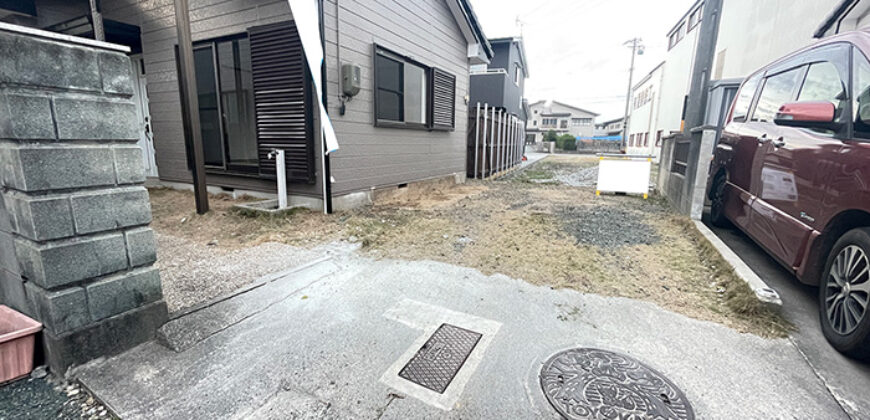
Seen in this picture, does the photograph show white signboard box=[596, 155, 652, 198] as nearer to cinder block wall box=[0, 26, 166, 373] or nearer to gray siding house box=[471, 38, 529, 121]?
cinder block wall box=[0, 26, 166, 373]

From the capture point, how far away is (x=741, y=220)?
3340 mm

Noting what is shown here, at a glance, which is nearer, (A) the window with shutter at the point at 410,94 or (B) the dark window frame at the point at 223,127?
(B) the dark window frame at the point at 223,127

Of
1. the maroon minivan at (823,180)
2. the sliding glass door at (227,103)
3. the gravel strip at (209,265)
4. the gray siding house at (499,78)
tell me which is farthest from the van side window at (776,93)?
the gray siding house at (499,78)

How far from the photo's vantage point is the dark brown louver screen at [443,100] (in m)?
6.94

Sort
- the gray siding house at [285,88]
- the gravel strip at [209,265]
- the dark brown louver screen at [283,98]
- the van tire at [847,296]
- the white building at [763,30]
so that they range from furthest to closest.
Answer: the white building at [763,30] → the gray siding house at [285,88] → the dark brown louver screen at [283,98] → the gravel strip at [209,265] → the van tire at [847,296]

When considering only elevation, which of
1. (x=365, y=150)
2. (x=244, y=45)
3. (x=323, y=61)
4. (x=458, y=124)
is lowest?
(x=365, y=150)

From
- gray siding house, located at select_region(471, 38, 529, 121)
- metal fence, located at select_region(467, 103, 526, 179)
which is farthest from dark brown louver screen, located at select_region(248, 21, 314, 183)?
gray siding house, located at select_region(471, 38, 529, 121)

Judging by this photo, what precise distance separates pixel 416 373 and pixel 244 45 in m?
5.21

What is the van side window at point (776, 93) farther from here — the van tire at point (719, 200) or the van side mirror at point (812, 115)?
the van side mirror at point (812, 115)

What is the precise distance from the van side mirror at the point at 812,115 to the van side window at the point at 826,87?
0.06 metres

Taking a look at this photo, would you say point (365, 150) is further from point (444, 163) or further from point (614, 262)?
point (614, 262)

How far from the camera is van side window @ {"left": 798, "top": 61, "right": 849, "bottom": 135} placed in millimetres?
2158

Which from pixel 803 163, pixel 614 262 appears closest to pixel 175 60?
pixel 614 262

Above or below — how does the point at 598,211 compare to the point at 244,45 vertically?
below
